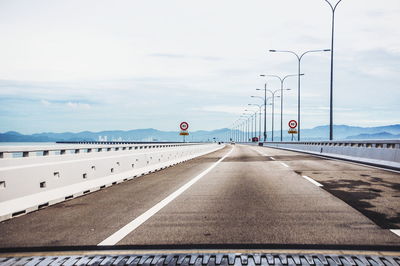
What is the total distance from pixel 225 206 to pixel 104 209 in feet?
7.46

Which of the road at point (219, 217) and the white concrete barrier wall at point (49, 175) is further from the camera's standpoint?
the white concrete barrier wall at point (49, 175)

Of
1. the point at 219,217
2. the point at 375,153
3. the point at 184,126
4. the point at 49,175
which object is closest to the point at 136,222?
the point at 219,217

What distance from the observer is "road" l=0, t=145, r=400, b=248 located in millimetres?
5559

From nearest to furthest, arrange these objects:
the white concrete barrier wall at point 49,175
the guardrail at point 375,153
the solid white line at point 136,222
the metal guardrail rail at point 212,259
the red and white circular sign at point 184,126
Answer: the metal guardrail rail at point 212,259 < the solid white line at point 136,222 < the white concrete barrier wall at point 49,175 < the guardrail at point 375,153 < the red and white circular sign at point 184,126

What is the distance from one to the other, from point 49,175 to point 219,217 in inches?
142

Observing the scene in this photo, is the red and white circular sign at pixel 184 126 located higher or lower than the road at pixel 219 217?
higher

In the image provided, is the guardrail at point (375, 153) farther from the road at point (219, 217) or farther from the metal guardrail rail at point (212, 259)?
the metal guardrail rail at point (212, 259)

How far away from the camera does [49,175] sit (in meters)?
8.33

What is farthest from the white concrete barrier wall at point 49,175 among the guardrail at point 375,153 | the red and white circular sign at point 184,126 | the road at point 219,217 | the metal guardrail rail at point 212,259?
the red and white circular sign at point 184,126

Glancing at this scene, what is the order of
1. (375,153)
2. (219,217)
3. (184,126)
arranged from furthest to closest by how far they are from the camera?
(184,126) < (375,153) < (219,217)

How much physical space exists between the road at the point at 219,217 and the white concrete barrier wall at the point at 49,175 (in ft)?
0.86

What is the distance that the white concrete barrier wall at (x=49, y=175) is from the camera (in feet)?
23.4

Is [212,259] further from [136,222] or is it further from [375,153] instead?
[375,153]

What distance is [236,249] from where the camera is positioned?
16.3 feet
